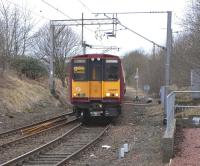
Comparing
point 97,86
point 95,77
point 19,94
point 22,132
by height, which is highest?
point 95,77

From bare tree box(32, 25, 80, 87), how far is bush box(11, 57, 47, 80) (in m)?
8.93

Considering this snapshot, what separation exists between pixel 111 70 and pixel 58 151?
9.70 metres

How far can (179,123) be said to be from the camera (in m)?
18.0

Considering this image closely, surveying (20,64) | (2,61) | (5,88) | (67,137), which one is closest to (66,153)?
(67,137)

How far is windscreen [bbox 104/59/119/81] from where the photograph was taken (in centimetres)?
2455

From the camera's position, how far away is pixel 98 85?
2448 centimetres

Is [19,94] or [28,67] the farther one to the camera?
[28,67]

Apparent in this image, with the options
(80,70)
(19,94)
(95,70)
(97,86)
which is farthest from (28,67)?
(97,86)

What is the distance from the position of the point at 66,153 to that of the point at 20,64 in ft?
97.9

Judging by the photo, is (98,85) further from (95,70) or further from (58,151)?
(58,151)

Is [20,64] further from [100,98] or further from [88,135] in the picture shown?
[88,135]

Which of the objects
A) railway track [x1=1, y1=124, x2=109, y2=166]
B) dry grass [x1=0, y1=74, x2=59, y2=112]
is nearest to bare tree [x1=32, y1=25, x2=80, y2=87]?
dry grass [x1=0, y1=74, x2=59, y2=112]

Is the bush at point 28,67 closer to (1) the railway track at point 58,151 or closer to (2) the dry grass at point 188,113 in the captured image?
(1) the railway track at point 58,151

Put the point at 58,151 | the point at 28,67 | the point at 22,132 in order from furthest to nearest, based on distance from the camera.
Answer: the point at 28,67 < the point at 22,132 < the point at 58,151
